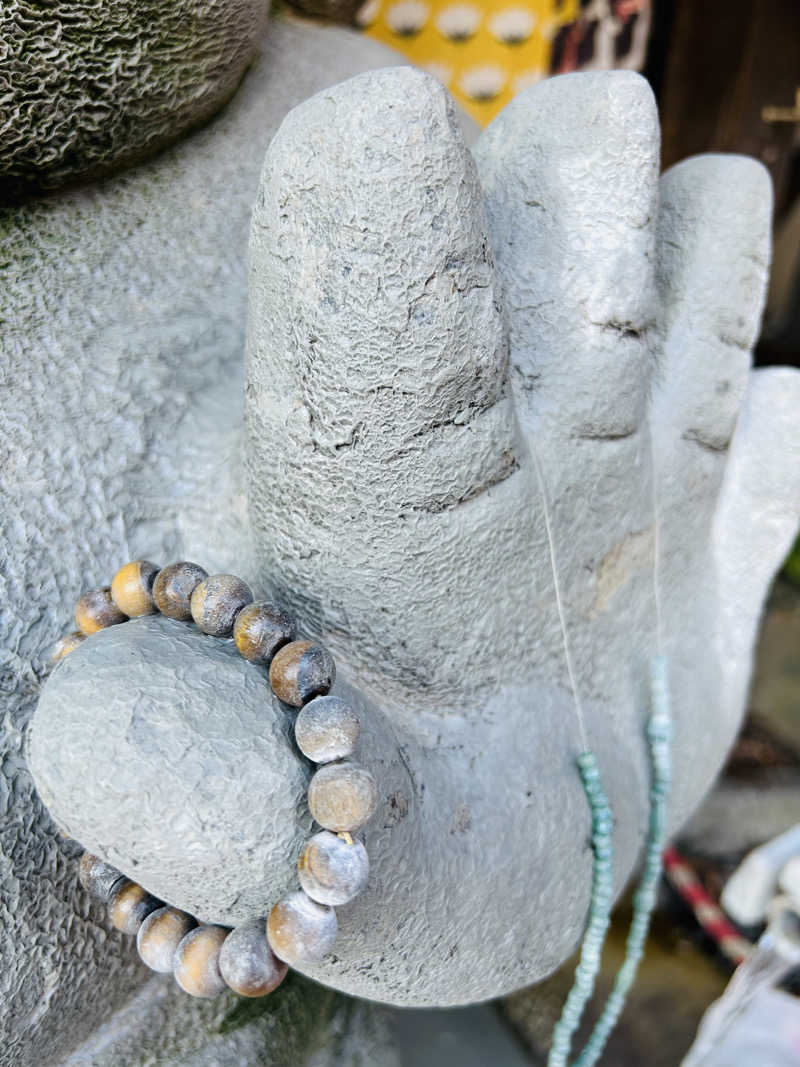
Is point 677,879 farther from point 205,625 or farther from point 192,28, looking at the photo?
point 192,28

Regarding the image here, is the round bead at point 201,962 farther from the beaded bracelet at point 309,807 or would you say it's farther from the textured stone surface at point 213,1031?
the textured stone surface at point 213,1031

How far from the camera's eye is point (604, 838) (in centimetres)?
52

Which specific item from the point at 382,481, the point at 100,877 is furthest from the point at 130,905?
the point at 382,481

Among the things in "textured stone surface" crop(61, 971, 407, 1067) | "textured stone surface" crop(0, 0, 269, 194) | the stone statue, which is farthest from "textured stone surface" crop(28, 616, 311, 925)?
"textured stone surface" crop(0, 0, 269, 194)

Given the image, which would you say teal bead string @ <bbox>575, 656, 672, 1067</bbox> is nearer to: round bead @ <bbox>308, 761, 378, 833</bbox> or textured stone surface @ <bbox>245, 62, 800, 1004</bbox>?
textured stone surface @ <bbox>245, 62, 800, 1004</bbox>

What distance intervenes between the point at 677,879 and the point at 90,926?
3.42 feet

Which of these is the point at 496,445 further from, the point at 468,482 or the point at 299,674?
the point at 299,674

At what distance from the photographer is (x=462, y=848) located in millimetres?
444

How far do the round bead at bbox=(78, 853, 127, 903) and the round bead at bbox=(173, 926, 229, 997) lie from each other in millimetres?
55

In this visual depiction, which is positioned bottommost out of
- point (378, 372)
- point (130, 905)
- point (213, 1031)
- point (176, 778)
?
point (213, 1031)

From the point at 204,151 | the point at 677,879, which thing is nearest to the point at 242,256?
the point at 204,151

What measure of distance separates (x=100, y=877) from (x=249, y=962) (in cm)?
10

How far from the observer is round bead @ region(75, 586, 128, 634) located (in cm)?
42

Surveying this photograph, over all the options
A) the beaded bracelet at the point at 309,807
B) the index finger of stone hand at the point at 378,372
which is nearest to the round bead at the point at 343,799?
the beaded bracelet at the point at 309,807
